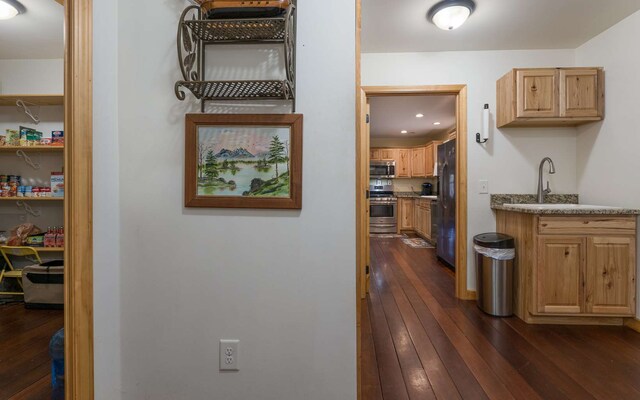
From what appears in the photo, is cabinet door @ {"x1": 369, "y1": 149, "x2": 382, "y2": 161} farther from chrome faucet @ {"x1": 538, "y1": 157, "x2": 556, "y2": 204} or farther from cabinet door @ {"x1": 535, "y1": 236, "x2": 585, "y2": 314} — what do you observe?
cabinet door @ {"x1": 535, "y1": 236, "x2": 585, "y2": 314}

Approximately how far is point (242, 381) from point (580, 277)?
8.20ft

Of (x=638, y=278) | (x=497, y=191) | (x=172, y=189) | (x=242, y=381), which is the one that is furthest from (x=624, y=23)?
(x=242, y=381)

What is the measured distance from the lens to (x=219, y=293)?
1.15 meters

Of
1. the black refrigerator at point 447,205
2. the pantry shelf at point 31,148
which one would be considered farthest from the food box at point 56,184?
the black refrigerator at point 447,205

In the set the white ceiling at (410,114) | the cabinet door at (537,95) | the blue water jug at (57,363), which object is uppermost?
the white ceiling at (410,114)

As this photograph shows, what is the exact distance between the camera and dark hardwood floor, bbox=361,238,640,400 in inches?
55.2

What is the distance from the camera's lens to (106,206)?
1090mm

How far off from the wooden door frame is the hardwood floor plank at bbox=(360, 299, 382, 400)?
1.23 metres

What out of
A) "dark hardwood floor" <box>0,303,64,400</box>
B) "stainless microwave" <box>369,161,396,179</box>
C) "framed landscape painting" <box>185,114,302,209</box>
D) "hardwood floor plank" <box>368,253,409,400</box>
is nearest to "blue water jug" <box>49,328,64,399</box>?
"dark hardwood floor" <box>0,303,64,400</box>

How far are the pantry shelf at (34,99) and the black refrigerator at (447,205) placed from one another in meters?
4.11

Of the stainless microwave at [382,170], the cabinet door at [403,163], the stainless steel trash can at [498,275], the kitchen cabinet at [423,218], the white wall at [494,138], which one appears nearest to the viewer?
the stainless steel trash can at [498,275]

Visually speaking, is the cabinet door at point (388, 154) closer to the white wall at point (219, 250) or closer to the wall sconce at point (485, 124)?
the wall sconce at point (485, 124)

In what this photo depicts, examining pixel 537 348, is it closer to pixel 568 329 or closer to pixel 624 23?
pixel 568 329

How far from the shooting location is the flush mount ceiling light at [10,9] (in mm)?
1880
